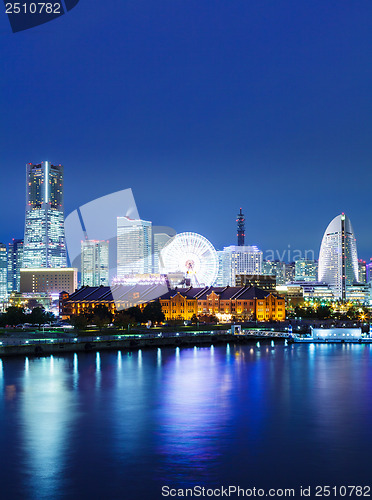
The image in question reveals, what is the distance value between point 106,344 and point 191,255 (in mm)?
43526

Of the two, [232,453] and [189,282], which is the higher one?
[189,282]

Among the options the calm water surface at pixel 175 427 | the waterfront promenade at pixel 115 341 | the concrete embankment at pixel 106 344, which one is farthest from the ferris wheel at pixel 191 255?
the calm water surface at pixel 175 427

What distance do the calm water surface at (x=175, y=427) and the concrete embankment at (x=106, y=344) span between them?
4842 mm

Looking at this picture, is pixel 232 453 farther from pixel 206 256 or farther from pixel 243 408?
pixel 206 256

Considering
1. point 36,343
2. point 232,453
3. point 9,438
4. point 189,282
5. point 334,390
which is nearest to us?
point 232,453

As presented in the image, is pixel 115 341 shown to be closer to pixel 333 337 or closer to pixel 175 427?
pixel 333 337

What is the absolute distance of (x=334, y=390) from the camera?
42.9 m

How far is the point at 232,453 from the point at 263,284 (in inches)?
6833

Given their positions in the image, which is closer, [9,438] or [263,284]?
[9,438]

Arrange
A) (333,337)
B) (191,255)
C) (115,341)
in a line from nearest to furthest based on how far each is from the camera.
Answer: (115,341)
(333,337)
(191,255)

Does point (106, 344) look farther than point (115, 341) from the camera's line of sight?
No

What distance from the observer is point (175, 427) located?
1235 inches

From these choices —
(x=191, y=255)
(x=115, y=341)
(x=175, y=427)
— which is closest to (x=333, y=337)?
(x=115, y=341)

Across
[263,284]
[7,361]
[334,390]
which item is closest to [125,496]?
[334,390]
